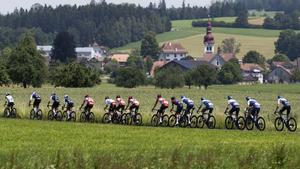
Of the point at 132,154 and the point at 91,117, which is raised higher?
the point at 132,154

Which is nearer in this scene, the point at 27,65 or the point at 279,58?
the point at 27,65

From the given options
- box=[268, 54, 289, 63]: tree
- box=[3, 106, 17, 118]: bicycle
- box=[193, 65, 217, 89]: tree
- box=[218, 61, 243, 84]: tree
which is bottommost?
box=[268, 54, 289, 63]: tree

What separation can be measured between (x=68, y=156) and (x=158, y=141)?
371 inches

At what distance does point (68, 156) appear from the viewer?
18734 millimetres

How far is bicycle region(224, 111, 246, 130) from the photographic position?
3728cm

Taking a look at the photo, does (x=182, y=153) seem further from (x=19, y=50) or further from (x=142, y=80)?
(x=142, y=80)

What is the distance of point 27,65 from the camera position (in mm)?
99438

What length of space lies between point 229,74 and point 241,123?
92816mm

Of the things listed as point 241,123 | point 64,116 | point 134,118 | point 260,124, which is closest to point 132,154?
point 260,124

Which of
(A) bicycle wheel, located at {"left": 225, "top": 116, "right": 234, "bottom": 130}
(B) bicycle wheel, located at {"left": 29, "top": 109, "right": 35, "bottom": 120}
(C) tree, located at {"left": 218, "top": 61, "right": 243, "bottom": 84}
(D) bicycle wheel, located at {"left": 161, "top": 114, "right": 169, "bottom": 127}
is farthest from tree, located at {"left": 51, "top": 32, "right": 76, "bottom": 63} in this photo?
(A) bicycle wheel, located at {"left": 225, "top": 116, "right": 234, "bottom": 130}

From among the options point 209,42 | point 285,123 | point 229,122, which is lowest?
point 209,42

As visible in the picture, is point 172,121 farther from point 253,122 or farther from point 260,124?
point 260,124

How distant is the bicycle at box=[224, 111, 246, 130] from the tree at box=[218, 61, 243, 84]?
295 feet

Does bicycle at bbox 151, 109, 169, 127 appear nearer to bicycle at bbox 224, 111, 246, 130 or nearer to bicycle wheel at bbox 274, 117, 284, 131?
bicycle at bbox 224, 111, 246, 130
